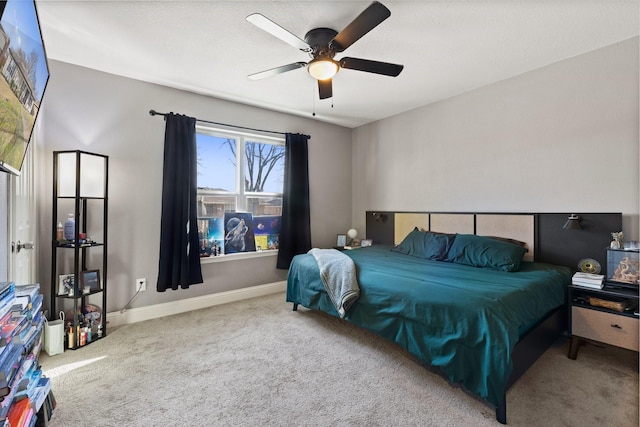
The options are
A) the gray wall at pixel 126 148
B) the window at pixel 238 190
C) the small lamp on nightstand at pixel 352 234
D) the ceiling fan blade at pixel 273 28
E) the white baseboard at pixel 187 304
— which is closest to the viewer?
the ceiling fan blade at pixel 273 28

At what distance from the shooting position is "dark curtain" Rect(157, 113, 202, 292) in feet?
9.70

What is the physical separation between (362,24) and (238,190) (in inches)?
101

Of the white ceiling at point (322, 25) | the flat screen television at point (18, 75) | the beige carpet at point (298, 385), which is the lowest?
the beige carpet at point (298, 385)

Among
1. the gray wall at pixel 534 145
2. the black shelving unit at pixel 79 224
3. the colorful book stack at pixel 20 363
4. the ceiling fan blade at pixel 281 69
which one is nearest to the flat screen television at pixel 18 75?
the colorful book stack at pixel 20 363

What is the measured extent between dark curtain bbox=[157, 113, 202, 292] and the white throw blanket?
1498 millimetres

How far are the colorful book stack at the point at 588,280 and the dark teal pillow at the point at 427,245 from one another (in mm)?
1035

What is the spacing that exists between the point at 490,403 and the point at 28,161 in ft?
12.1

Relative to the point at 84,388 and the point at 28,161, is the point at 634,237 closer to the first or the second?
the point at 84,388

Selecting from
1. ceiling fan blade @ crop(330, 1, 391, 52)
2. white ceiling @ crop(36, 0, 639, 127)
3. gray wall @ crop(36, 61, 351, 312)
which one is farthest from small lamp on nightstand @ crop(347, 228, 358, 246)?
ceiling fan blade @ crop(330, 1, 391, 52)

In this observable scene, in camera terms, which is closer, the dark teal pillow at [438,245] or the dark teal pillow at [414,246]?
the dark teal pillow at [438,245]

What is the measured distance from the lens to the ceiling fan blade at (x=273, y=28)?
63.8 inches

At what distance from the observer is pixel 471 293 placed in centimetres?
174

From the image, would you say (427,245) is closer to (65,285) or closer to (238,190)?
(238,190)

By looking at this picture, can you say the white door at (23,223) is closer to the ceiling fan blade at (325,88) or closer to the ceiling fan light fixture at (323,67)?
the ceiling fan light fixture at (323,67)
